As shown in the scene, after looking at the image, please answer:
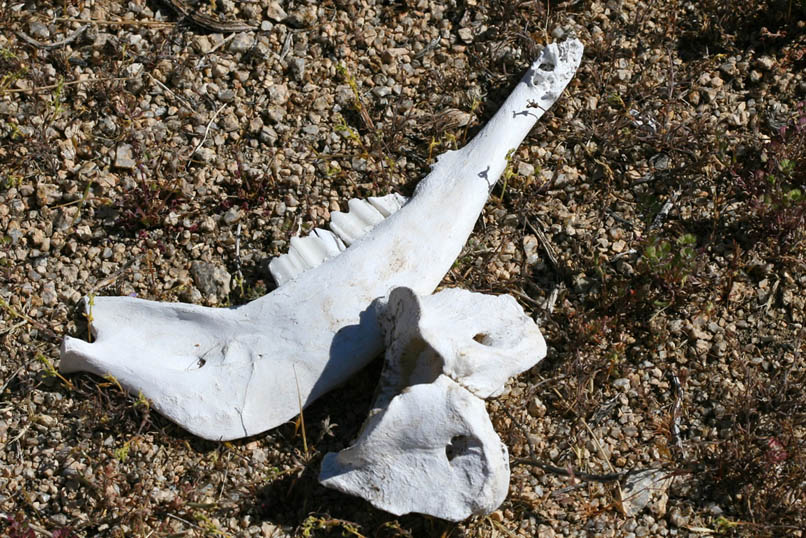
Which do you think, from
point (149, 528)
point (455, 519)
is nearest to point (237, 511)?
point (149, 528)

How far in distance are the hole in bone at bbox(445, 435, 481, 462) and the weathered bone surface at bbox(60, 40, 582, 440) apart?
1.62ft

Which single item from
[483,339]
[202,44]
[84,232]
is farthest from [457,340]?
[202,44]

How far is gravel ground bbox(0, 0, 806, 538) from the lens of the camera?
11.3 ft

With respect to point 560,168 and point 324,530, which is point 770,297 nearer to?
point 560,168

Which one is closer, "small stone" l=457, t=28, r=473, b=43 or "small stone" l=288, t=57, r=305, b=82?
"small stone" l=288, t=57, r=305, b=82

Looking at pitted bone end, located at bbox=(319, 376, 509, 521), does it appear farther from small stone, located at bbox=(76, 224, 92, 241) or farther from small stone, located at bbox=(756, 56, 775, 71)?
small stone, located at bbox=(756, 56, 775, 71)

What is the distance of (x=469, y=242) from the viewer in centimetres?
396

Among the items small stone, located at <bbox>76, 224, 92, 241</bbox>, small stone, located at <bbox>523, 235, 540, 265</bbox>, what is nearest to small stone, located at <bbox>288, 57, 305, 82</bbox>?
small stone, located at <bbox>76, 224, 92, 241</bbox>

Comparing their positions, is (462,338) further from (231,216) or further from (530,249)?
(231,216)

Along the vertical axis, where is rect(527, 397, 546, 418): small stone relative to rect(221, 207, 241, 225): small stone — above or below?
below

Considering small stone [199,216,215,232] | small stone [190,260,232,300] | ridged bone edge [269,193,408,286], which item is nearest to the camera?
ridged bone edge [269,193,408,286]

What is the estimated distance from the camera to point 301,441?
350 cm

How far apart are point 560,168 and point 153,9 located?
195 centimetres

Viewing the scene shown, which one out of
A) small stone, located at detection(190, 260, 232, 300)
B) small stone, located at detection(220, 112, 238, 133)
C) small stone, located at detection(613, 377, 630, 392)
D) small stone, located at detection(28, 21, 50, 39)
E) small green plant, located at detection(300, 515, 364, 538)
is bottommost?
small green plant, located at detection(300, 515, 364, 538)
